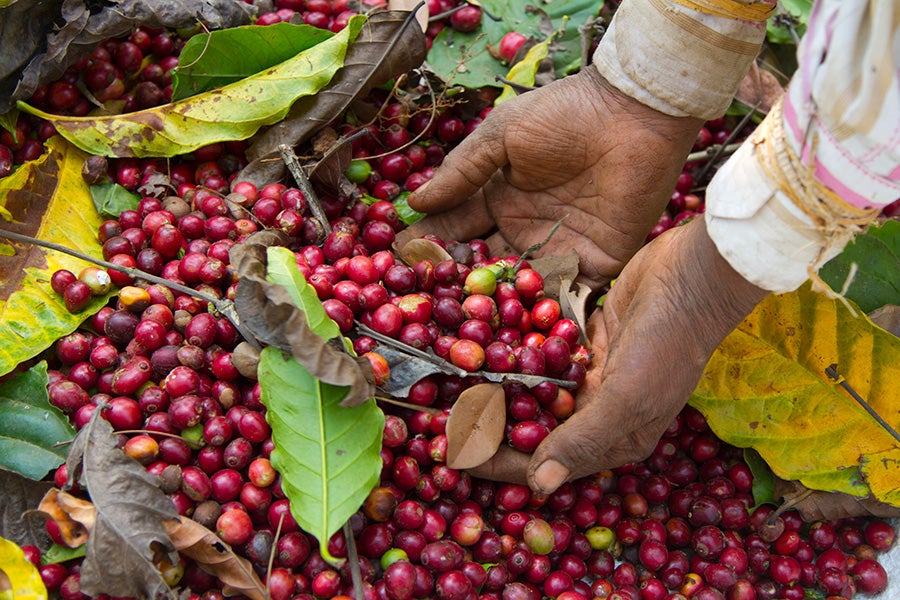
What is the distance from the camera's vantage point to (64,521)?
7.27 ft

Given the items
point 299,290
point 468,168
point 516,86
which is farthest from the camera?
point 516,86

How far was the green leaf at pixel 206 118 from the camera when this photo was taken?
3236mm

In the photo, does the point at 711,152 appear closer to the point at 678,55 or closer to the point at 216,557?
the point at 678,55

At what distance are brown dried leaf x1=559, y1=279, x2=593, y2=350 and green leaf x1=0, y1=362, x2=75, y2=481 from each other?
1716 mm

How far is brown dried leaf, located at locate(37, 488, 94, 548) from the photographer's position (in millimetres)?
2203

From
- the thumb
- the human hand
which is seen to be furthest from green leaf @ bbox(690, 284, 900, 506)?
the thumb

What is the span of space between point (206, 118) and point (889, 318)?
2.79 meters

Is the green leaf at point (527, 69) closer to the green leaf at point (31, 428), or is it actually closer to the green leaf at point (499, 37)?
the green leaf at point (499, 37)

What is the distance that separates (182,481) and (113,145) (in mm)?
1564

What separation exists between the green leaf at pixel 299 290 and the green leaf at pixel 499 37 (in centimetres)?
174

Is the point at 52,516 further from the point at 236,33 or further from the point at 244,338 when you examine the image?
the point at 236,33

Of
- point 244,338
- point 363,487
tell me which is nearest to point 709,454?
point 363,487

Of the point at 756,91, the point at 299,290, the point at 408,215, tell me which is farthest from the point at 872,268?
the point at 299,290

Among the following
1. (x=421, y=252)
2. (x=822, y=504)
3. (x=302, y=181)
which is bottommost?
(x=822, y=504)
